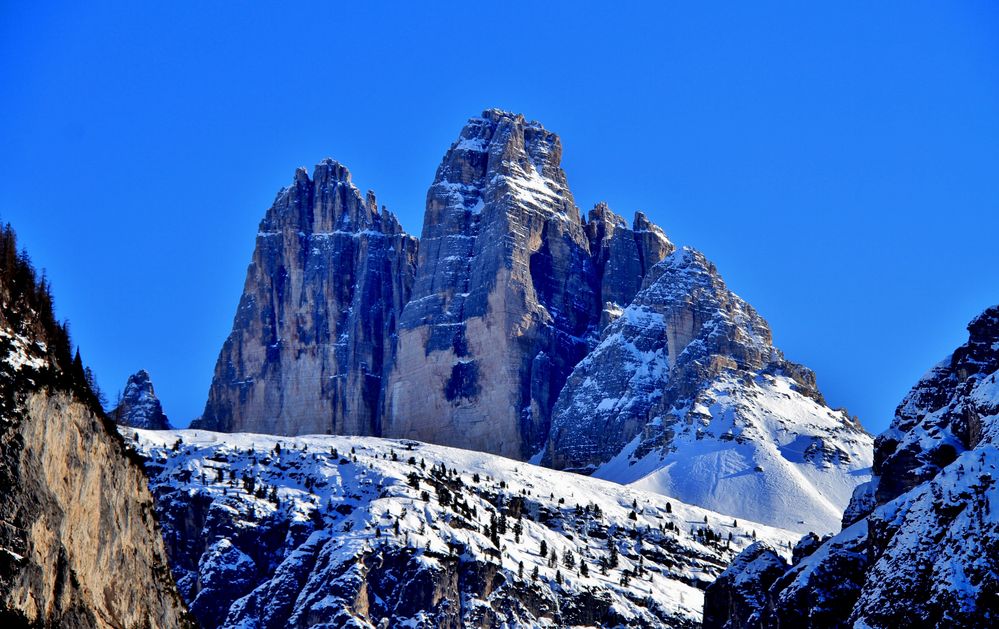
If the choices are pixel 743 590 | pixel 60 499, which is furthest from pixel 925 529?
pixel 60 499

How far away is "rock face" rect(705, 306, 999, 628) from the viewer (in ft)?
348

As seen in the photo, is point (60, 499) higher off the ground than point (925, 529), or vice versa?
point (925, 529)

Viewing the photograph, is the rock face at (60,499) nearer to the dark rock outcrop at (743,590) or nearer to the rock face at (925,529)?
the rock face at (925,529)

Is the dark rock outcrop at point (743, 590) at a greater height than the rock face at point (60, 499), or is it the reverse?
the dark rock outcrop at point (743, 590)

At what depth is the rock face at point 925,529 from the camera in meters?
106

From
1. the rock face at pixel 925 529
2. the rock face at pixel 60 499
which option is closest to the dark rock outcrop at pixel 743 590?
the rock face at pixel 925 529

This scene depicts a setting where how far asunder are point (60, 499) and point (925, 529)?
48509 millimetres

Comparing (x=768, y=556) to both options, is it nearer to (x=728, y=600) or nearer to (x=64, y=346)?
(x=728, y=600)

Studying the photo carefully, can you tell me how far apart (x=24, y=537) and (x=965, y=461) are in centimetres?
5477

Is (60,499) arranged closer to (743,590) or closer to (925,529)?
(925,529)

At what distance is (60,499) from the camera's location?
93.1 metres

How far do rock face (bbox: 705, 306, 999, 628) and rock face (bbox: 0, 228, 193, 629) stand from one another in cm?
3994

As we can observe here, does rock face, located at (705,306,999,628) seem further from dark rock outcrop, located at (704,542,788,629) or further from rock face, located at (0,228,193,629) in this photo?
rock face, located at (0,228,193,629)

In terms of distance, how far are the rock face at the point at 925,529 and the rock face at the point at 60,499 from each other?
39.9 m
